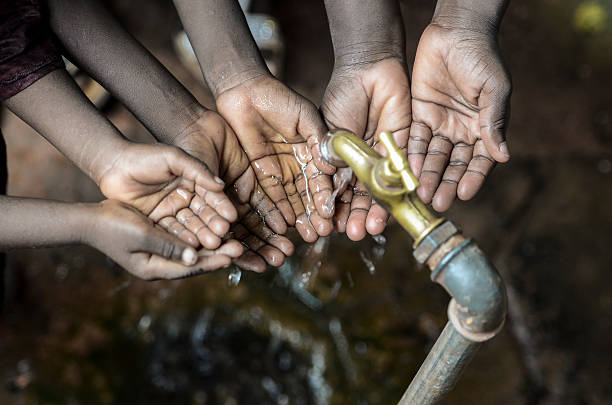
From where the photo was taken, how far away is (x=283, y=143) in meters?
2.33

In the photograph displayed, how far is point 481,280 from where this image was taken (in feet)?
4.58

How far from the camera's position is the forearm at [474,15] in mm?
2338

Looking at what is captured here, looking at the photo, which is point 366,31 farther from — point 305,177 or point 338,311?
point 338,311

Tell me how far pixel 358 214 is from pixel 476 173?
54cm

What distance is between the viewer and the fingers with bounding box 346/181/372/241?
6.89 ft

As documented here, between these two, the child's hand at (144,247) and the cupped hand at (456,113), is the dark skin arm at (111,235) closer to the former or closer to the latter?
the child's hand at (144,247)

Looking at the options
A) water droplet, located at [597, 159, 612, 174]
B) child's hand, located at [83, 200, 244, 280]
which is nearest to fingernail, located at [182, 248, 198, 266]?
child's hand, located at [83, 200, 244, 280]

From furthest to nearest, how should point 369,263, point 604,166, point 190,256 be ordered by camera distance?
point 604,166
point 369,263
point 190,256

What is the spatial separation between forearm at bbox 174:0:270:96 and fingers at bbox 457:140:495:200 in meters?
1.04

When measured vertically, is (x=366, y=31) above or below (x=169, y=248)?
above

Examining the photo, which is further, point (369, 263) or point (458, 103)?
point (369, 263)

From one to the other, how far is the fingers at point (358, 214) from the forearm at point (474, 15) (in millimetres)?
905

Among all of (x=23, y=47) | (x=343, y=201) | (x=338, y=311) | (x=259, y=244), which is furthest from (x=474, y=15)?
(x=23, y=47)

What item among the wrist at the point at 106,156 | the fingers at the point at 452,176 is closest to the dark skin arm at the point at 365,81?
the fingers at the point at 452,176
